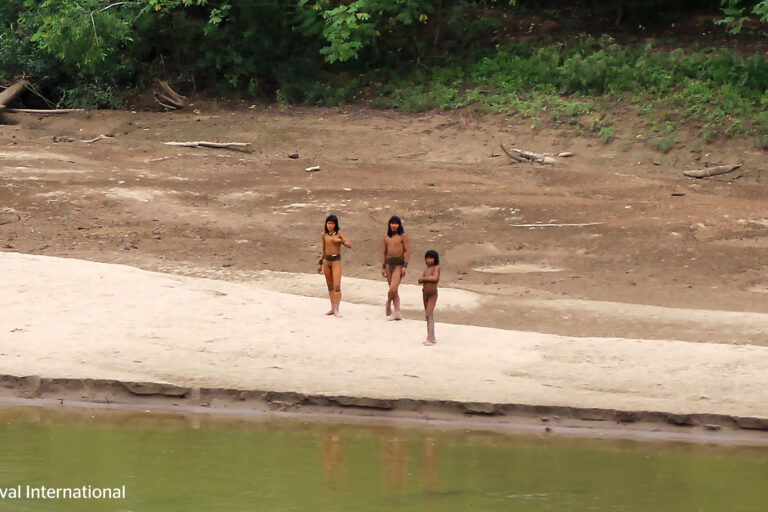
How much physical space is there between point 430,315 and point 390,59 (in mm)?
15968

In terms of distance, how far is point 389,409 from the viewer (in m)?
9.01

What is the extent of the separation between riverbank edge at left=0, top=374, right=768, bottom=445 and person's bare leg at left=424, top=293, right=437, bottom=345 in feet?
4.90

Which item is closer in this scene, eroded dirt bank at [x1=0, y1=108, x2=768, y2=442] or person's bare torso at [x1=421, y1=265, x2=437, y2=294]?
eroded dirt bank at [x1=0, y1=108, x2=768, y2=442]

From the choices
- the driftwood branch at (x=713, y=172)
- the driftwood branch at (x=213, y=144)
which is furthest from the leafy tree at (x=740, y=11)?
the driftwood branch at (x=213, y=144)

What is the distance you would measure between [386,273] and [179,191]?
834 cm

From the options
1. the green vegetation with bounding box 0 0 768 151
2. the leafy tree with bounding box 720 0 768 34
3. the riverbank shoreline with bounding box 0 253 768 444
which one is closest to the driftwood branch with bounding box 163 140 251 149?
the green vegetation with bounding box 0 0 768 151

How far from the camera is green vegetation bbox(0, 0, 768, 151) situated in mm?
21625

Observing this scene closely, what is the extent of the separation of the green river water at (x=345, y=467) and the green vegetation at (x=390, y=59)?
43.3 feet

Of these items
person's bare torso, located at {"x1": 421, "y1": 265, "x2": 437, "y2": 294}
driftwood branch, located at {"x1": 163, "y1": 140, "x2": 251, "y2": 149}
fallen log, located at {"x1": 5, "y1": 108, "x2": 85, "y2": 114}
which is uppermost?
fallen log, located at {"x1": 5, "y1": 108, "x2": 85, "y2": 114}

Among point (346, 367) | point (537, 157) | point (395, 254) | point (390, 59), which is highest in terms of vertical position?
point (390, 59)

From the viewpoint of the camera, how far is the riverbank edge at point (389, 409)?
882 cm

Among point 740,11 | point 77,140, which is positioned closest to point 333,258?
point 740,11

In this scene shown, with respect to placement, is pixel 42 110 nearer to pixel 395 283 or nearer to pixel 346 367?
pixel 395 283

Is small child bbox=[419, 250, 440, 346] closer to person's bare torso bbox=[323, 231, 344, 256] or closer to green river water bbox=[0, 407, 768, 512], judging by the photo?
person's bare torso bbox=[323, 231, 344, 256]
